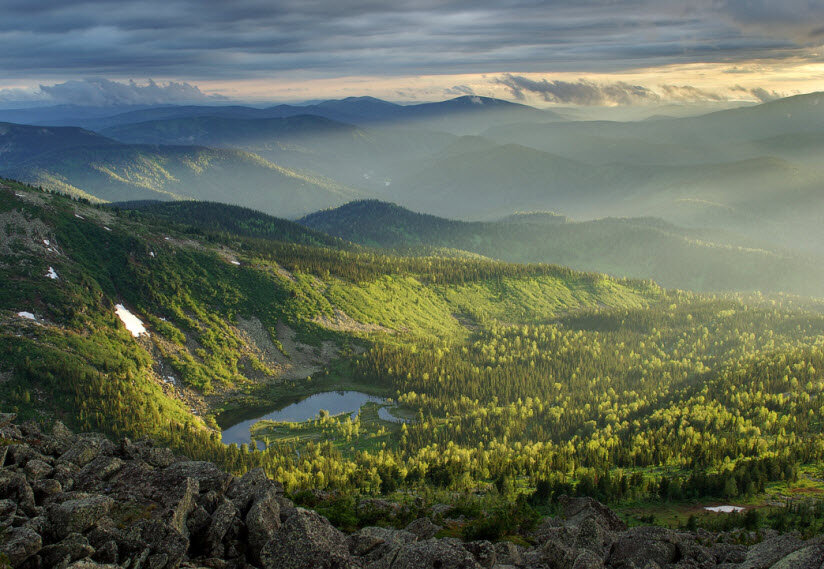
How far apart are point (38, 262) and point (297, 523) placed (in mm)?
185880

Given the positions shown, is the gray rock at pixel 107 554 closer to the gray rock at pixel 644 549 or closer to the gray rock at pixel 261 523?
the gray rock at pixel 261 523

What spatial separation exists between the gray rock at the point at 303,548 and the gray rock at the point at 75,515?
13.5m

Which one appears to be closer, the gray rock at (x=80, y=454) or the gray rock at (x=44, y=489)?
the gray rock at (x=44, y=489)

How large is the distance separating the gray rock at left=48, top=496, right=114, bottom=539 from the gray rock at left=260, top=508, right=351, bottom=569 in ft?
44.4

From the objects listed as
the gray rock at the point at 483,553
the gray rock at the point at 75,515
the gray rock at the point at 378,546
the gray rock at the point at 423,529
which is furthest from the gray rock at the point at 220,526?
the gray rock at the point at 423,529

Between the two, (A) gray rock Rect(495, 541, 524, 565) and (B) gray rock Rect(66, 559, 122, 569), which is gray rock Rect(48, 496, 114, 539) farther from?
(A) gray rock Rect(495, 541, 524, 565)

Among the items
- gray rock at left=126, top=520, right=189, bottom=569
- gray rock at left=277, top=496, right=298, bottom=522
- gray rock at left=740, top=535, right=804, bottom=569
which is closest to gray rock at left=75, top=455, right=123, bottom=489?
gray rock at left=126, top=520, right=189, bottom=569

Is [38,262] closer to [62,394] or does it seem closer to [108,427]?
[62,394]

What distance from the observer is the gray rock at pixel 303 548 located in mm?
47062

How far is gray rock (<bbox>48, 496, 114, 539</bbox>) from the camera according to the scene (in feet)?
155

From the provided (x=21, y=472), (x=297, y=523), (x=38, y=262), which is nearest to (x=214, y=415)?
(x=38, y=262)

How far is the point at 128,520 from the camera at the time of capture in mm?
52125

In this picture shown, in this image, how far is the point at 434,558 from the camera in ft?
154

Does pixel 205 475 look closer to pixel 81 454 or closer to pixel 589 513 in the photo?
pixel 81 454
